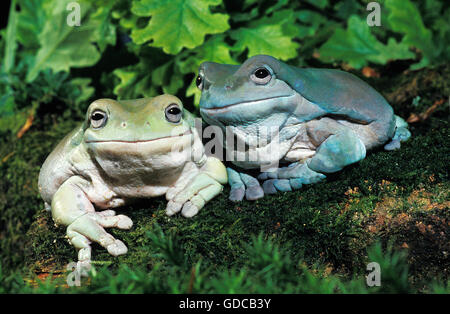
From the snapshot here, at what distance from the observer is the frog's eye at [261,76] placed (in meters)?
2.62

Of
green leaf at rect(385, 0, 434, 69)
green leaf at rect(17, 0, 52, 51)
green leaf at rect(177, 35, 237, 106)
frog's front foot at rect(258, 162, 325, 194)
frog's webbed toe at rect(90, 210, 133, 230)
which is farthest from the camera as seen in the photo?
green leaf at rect(17, 0, 52, 51)

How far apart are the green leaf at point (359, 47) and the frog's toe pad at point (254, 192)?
2.07 meters

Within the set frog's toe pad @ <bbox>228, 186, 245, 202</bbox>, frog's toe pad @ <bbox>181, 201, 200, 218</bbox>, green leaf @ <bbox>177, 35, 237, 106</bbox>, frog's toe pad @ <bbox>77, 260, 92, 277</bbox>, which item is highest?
green leaf @ <bbox>177, 35, 237, 106</bbox>

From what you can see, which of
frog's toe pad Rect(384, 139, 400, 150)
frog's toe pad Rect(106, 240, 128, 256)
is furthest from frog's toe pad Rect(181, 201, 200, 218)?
frog's toe pad Rect(384, 139, 400, 150)

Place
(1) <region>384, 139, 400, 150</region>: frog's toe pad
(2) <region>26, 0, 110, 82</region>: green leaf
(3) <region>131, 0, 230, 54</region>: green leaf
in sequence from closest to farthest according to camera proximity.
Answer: (1) <region>384, 139, 400, 150</region>: frog's toe pad < (3) <region>131, 0, 230, 54</region>: green leaf < (2) <region>26, 0, 110, 82</region>: green leaf

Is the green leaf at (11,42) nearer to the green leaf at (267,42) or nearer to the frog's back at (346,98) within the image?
the green leaf at (267,42)

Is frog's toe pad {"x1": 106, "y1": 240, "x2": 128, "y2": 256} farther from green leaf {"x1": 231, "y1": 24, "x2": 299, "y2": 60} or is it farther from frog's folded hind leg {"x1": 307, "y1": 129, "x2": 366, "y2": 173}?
green leaf {"x1": 231, "y1": 24, "x2": 299, "y2": 60}

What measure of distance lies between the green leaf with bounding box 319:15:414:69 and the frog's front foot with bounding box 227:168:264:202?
1993 mm

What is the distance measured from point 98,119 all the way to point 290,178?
1.26 m

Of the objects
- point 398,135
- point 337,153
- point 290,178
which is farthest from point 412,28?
point 290,178

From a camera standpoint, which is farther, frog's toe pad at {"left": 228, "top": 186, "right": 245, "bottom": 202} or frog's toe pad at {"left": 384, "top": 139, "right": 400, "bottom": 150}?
frog's toe pad at {"left": 384, "top": 139, "right": 400, "bottom": 150}

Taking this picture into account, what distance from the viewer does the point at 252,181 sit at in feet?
9.81

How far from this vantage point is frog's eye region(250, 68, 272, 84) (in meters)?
2.62
